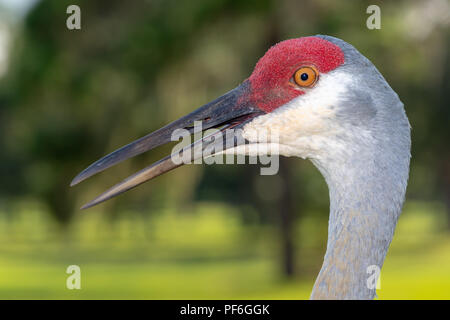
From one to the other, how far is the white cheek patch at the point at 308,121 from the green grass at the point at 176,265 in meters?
11.5

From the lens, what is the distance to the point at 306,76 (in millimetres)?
2764

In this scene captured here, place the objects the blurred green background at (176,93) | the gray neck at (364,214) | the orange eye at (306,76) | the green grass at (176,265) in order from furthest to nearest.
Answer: the green grass at (176,265), the blurred green background at (176,93), the orange eye at (306,76), the gray neck at (364,214)

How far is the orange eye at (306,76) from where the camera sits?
275cm

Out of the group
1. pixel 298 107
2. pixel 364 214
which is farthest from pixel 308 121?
pixel 364 214

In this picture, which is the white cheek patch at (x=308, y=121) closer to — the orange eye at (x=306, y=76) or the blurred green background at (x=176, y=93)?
the orange eye at (x=306, y=76)

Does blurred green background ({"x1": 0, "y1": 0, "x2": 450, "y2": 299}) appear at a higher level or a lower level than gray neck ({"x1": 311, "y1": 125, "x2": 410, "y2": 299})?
higher

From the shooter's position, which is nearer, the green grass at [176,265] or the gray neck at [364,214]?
the gray neck at [364,214]

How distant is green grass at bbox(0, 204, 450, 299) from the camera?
15.6 m

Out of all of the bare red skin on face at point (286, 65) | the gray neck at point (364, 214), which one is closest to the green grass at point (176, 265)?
the gray neck at point (364, 214)

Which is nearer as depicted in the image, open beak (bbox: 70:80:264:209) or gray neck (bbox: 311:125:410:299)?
gray neck (bbox: 311:125:410:299)

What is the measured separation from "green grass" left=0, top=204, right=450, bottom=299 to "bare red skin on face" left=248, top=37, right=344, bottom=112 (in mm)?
11580

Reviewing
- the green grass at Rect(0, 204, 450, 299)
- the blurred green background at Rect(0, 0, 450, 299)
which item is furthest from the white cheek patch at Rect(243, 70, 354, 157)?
the green grass at Rect(0, 204, 450, 299)

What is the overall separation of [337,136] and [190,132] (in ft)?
2.37

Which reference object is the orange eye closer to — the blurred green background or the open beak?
the open beak
